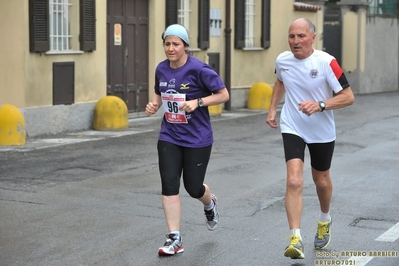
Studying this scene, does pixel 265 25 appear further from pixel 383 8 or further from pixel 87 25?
pixel 383 8

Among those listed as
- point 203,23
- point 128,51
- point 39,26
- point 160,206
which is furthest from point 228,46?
point 160,206

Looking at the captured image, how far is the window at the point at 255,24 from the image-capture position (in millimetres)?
23031

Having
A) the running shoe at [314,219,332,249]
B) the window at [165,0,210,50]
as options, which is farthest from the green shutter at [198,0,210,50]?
the running shoe at [314,219,332,249]

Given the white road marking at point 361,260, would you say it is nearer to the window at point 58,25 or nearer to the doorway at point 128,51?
the window at point 58,25

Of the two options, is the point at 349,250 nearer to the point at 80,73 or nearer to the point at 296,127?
the point at 296,127

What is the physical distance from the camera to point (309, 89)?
22.7 ft

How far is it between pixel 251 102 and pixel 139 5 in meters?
4.93

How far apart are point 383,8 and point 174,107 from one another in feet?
88.6

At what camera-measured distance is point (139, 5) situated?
62.2 ft

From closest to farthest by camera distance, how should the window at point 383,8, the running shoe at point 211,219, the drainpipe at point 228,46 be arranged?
the running shoe at point 211,219 < the drainpipe at point 228,46 < the window at point 383,8

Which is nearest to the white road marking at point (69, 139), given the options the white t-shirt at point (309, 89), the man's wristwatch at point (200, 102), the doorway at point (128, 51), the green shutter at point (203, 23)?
the doorway at point (128, 51)

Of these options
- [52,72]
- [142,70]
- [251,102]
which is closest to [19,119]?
[52,72]

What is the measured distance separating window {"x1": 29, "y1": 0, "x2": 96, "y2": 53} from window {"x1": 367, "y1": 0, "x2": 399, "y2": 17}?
1655cm

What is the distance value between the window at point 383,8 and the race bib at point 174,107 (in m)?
25.2
